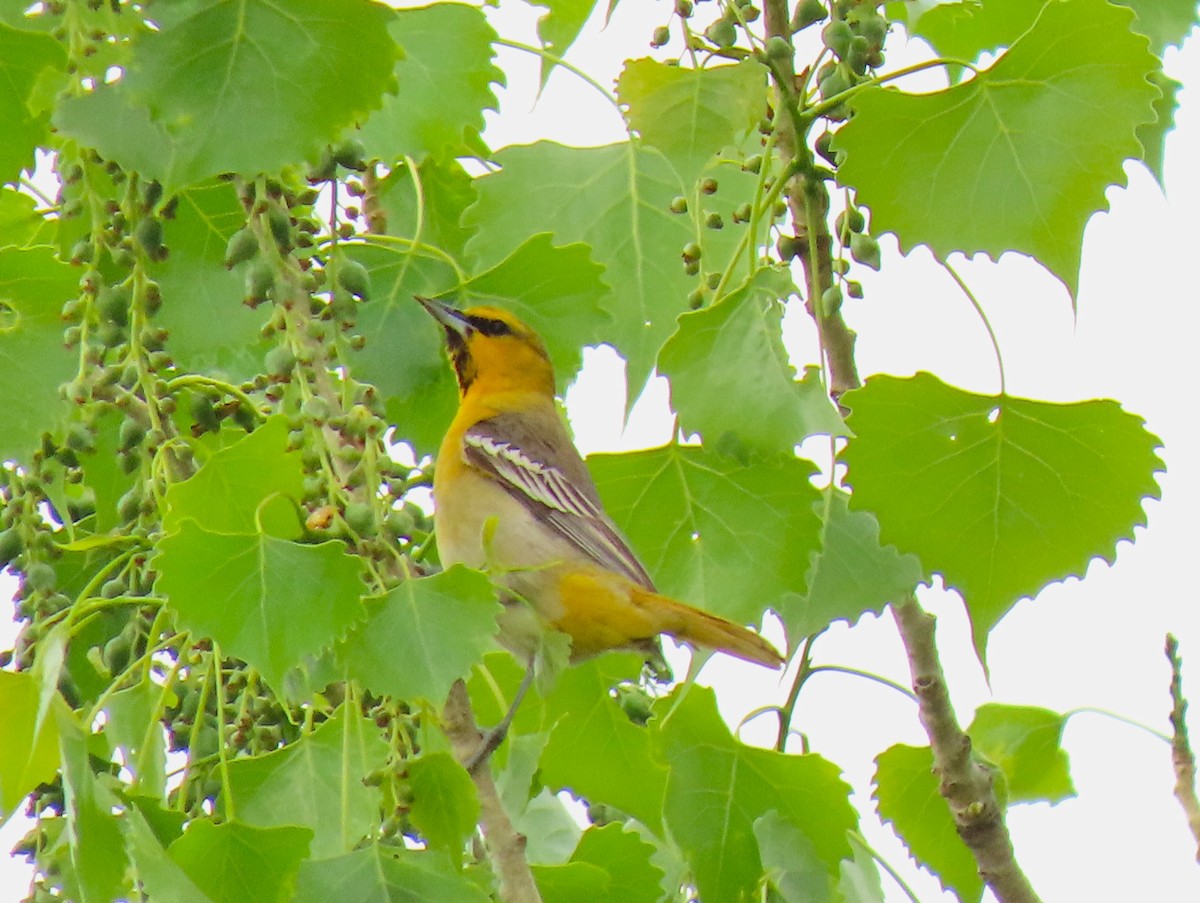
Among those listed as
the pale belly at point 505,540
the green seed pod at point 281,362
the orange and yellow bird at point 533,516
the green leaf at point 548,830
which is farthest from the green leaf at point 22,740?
the green leaf at point 548,830

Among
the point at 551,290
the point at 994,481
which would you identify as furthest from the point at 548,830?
the point at 994,481

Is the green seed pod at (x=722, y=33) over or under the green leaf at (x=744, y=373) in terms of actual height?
over

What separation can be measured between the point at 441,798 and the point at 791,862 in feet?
2.25

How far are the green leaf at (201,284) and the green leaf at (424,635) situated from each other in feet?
2.97

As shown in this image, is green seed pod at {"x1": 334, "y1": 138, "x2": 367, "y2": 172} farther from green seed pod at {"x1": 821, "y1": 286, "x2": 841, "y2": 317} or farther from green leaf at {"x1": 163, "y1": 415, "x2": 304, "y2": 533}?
green seed pod at {"x1": 821, "y1": 286, "x2": 841, "y2": 317}

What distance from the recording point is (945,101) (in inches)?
91.4

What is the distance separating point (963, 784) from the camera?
2.62 meters

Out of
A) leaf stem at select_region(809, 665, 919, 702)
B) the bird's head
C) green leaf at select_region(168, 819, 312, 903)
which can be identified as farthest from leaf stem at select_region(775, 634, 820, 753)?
the bird's head

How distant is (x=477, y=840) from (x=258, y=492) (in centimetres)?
89

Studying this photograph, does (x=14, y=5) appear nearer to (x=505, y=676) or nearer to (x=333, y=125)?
(x=333, y=125)

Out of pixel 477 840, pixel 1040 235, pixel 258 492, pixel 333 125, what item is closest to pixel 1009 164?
pixel 1040 235

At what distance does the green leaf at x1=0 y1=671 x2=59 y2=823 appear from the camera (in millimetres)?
2057

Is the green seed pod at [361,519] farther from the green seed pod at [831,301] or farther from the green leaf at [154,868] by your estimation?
the green seed pod at [831,301]

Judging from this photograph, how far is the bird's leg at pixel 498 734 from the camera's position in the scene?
86.0 inches
